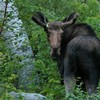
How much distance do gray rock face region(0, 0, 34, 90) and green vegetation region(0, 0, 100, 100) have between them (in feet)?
0.61

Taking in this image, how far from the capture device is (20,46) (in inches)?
508

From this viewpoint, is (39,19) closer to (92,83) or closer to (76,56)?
(76,56)

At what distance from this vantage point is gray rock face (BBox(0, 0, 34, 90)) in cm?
1223

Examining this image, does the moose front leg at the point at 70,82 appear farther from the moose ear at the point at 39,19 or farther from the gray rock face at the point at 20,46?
the gray rock face at the point at 20,46

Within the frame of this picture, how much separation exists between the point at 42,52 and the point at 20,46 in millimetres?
608

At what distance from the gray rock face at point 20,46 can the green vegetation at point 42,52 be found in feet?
0.61

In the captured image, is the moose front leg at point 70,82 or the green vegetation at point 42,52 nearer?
the moose front leg at point 70,82

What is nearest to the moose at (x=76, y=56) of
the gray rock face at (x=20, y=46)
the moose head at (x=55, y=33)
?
the moose head at (x=55, y=33)

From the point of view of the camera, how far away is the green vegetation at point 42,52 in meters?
10.7

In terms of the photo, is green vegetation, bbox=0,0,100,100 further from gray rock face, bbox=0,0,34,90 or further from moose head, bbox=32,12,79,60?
moose head, bbox=32,12,79,60

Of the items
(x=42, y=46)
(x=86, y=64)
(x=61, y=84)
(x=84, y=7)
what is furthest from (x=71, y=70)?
(x=84, y=7)

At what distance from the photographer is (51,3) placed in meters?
16.6

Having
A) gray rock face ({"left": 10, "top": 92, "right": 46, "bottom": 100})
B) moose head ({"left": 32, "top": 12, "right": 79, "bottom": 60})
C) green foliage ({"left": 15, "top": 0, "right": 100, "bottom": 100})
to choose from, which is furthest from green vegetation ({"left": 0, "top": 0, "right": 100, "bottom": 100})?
moose head ({"left": 32, "top": 12, "right": 79, "bottom": 60})

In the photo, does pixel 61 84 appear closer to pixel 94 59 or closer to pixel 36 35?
pixel 94 59
